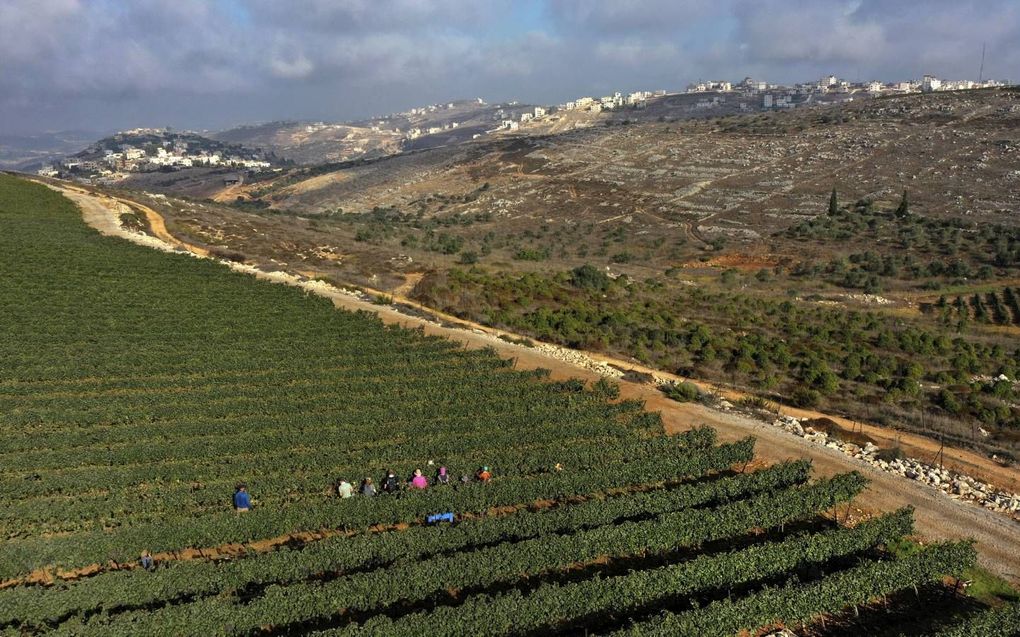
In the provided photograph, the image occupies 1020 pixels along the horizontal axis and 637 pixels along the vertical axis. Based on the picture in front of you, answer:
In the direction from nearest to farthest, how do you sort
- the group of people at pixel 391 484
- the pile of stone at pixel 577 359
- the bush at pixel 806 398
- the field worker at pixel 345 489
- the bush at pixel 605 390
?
the group of people at pixel 391 484
the field worker at pixel 345 489
the bush at pixel 605 390
the bush at pixel 806 398
the pile of stone at pixel 577 359

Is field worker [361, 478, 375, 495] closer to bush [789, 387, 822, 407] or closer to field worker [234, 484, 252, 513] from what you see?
field worker [234, 484, 252, 513]

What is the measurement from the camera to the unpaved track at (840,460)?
17938 millimetres

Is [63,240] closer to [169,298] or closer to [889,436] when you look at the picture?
[169,298]

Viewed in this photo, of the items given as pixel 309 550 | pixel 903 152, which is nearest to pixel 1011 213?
pixel 903 152

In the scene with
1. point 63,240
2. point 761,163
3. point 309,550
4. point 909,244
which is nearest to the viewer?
point 309,550

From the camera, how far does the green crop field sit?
46.0ft

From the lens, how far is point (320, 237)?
67.5m

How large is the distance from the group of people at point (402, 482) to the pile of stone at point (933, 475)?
14.5 metres

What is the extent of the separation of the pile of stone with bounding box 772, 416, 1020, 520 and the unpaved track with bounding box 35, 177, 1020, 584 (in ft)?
1.80

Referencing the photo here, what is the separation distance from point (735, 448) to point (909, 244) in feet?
190

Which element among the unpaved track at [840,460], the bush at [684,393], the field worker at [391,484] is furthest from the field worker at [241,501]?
the bush at [684,393]

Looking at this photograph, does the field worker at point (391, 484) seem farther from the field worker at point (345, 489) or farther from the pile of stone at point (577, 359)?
the pile of stone at point (577, 359)

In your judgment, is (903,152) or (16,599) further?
(903,152)

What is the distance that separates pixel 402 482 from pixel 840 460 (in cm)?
1679
